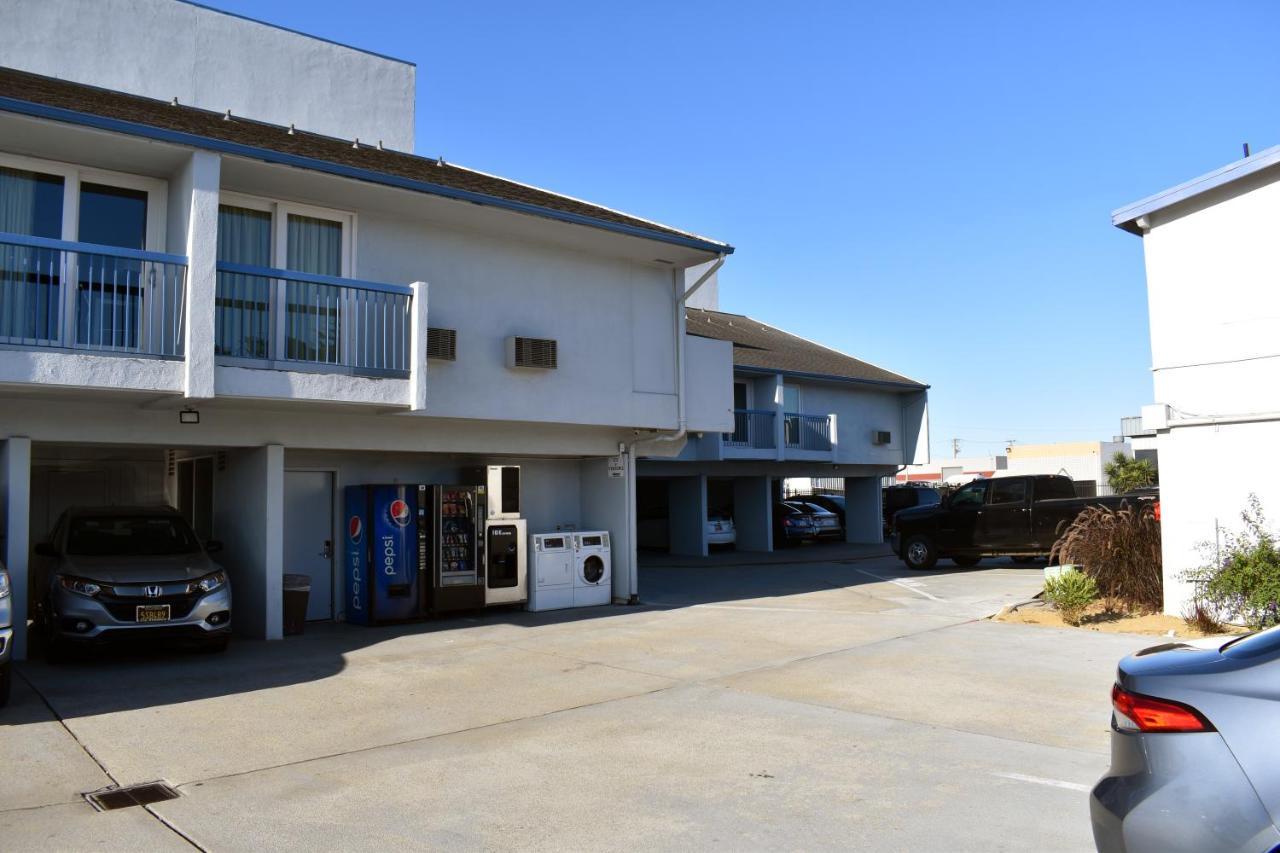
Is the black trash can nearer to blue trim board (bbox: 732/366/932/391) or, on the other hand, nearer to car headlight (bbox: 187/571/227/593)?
car headlight (bbox: 187/571/227/593)

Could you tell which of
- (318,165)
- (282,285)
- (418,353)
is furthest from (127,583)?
(318,165)

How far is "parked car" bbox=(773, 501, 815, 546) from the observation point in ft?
94.9

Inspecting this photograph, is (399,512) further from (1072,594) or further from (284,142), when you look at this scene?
(1072,594)

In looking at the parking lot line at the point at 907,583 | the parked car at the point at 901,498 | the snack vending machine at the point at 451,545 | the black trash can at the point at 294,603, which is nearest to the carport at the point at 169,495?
the black trash can at the point at 294,603

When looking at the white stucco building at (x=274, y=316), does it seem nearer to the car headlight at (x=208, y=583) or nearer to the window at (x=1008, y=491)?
the car headlight at (x=208, y=583)

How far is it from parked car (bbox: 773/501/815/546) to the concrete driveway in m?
16.3

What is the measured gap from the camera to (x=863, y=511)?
99.9ft

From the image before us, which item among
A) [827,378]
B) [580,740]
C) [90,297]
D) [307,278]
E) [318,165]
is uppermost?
[318,165]

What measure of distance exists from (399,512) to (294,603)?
5.90 ft

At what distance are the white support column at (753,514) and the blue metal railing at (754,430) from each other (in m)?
1.59

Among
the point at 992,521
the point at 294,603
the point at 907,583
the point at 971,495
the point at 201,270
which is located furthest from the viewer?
the point at 971,495

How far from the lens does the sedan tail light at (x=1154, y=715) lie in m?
3.33

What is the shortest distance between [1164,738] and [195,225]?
10.0m

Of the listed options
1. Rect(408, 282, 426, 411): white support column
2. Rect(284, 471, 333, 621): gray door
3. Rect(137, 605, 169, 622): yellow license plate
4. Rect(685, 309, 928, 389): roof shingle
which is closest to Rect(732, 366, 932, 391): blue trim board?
Rect(685, 309, 928, 389): roof shingle
